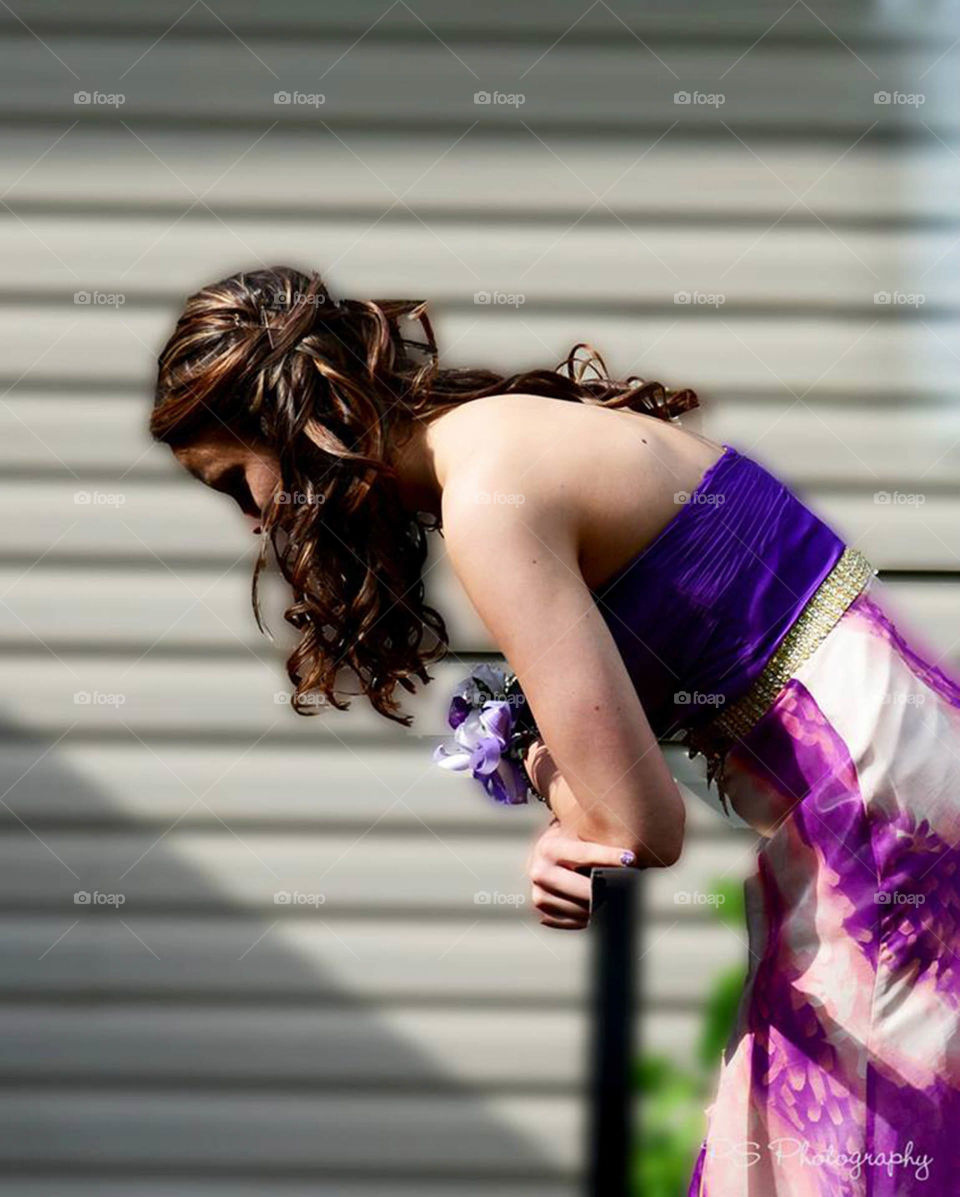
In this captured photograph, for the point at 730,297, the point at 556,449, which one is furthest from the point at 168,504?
the point at 556,449

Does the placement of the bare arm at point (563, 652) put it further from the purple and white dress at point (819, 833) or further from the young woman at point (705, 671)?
the purple and white dress at point (819, 833)

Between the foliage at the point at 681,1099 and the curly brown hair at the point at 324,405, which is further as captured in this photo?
the foliage at the point at 681,1099

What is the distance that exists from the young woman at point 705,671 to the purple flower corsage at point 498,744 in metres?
0.16

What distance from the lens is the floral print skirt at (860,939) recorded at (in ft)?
5.17

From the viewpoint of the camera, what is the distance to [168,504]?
3514 millimetres

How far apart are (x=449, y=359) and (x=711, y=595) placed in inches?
78.8

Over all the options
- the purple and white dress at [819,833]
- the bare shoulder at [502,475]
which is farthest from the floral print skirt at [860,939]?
the bare shoulder at [502,475]

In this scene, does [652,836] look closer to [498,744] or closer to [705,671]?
[705,671]

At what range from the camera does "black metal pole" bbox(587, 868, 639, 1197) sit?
58.9 inches

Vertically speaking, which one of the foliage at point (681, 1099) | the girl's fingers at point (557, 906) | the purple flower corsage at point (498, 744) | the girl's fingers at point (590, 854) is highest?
the girl's fingers at point (590, 854)

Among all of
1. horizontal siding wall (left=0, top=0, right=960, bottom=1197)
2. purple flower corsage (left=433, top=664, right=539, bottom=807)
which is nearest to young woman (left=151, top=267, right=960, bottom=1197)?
purple flower corsage (left=433, top=664, right=539, bottom=807)

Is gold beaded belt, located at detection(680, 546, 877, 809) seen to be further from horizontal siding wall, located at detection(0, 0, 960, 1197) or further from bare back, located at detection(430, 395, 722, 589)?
horizontal siding wall, located at detection(0, 0, 960, 1197)

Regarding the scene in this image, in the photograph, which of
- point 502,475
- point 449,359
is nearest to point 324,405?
point 502,475

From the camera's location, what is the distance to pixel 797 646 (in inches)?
64.5
